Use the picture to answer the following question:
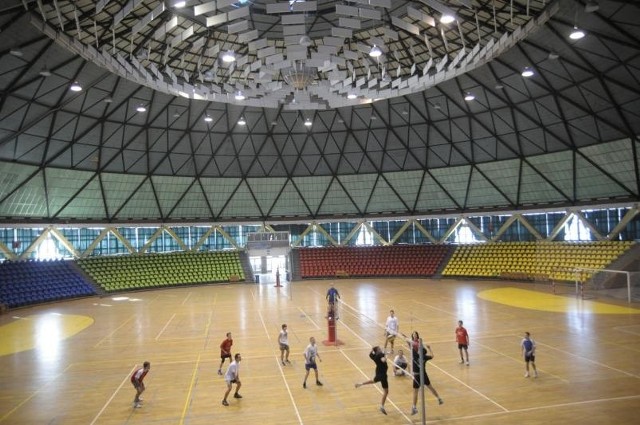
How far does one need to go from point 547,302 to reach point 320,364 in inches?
876

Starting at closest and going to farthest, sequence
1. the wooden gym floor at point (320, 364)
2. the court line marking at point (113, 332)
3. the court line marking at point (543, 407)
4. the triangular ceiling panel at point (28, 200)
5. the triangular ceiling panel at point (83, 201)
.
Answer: the court line marking at point (543, 407)
the wooden gym floor at point (320, 364)
the court line marking at point (113, 332)
the triangular ceiling panel at point (28, 200)
the triangular ceiling panel at point (83, 201)

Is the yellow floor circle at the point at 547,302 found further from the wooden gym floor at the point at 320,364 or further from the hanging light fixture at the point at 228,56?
the hanging light fixture at the point at 228,56

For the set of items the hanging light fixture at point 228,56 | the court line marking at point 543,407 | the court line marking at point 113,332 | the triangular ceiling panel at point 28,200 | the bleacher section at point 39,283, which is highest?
the hanging light fixture at point 228,56

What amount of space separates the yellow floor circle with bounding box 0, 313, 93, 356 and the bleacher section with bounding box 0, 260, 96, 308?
610 centimetres

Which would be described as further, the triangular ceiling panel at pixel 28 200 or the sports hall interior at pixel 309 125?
the triangular ceiling panel at pixel 28 200

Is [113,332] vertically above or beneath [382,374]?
beneath

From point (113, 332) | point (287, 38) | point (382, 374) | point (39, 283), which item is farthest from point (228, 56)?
point (39, 283)

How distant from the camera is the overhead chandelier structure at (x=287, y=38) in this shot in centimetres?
2345

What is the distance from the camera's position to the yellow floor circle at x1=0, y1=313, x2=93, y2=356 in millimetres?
25922

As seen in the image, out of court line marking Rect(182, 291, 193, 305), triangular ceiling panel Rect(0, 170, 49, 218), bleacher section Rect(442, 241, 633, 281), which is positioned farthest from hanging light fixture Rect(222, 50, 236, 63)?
bleacher section Rect(442, 241, 633, 281)

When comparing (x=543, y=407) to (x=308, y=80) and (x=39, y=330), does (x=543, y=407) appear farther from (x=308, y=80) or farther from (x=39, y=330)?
(x=39, y=330)

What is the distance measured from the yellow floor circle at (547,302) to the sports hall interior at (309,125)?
1.02 feet

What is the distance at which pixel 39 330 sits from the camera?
1185 inches

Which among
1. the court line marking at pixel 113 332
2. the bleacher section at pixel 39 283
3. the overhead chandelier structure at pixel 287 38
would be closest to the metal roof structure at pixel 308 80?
Answer: the overhead chandelier structure at pixel 287 38
